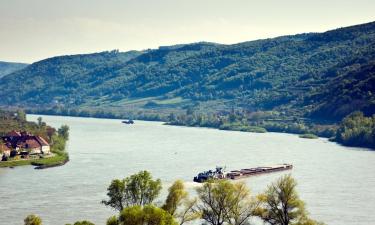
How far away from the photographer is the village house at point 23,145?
98000 mm

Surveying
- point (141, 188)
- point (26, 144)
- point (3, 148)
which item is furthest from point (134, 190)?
point (26, 144)

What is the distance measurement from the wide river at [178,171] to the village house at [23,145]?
16.4 feet

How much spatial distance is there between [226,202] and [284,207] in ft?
12.4

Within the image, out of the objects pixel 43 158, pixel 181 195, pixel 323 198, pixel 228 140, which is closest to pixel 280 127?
pixel 228 140

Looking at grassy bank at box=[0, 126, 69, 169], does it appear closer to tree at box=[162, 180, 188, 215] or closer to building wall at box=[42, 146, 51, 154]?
building wall at box=[42, 146, 51, 154]

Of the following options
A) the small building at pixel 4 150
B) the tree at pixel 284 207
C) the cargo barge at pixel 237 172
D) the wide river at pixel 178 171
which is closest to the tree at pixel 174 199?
the tree at pixel 284 207

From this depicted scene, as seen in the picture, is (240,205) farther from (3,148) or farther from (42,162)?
(3,148)

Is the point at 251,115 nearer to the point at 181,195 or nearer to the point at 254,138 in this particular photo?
the point at 254,138

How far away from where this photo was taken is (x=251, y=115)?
600ft

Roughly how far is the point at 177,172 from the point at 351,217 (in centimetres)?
2925

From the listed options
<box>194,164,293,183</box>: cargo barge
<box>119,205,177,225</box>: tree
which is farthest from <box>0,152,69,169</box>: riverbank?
<box>119,205,177,225</box>: tree

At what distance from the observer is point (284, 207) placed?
150ft

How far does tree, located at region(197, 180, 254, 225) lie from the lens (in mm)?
46625

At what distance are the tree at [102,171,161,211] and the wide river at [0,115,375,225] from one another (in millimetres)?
5642
